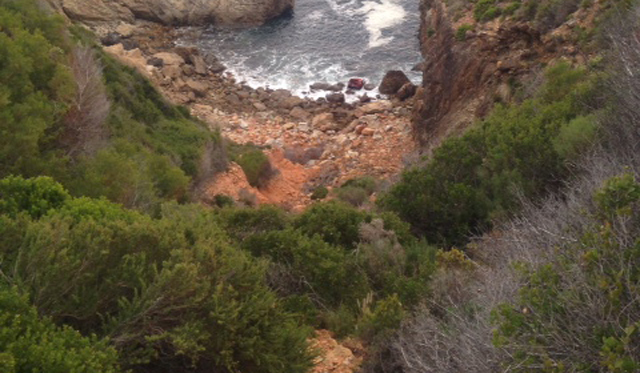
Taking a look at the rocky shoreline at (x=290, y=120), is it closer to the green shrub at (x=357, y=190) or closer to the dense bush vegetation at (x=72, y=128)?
the green shrub at (x=357, y=190)

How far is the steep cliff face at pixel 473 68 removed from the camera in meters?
21.8

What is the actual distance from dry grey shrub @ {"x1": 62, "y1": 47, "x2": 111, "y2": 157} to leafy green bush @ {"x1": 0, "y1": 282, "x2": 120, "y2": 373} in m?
8.83

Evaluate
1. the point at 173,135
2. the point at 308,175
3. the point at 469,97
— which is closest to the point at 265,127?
the point at 308,175

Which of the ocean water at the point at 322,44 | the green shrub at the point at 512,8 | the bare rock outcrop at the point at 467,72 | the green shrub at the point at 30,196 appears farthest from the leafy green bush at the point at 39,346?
the ocean water at the point at 322,44

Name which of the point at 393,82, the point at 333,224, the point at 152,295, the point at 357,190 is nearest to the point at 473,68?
the point at 357,190

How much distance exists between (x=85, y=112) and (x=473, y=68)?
1428 cm

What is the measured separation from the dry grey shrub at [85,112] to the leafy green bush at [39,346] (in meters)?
8.83

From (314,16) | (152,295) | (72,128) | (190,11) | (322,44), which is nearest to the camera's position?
(152,295)

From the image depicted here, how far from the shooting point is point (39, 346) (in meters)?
5.95

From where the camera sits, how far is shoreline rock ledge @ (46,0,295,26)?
41.7 meters

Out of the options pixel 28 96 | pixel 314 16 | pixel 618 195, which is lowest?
pixel 314 16

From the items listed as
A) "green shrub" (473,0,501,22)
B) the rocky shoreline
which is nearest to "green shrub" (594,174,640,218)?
the rocky shoreline

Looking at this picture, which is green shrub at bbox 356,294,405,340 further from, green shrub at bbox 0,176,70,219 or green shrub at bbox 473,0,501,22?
green shrub at bbox 473,0,501,22

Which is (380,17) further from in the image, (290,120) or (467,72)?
(467,72)
